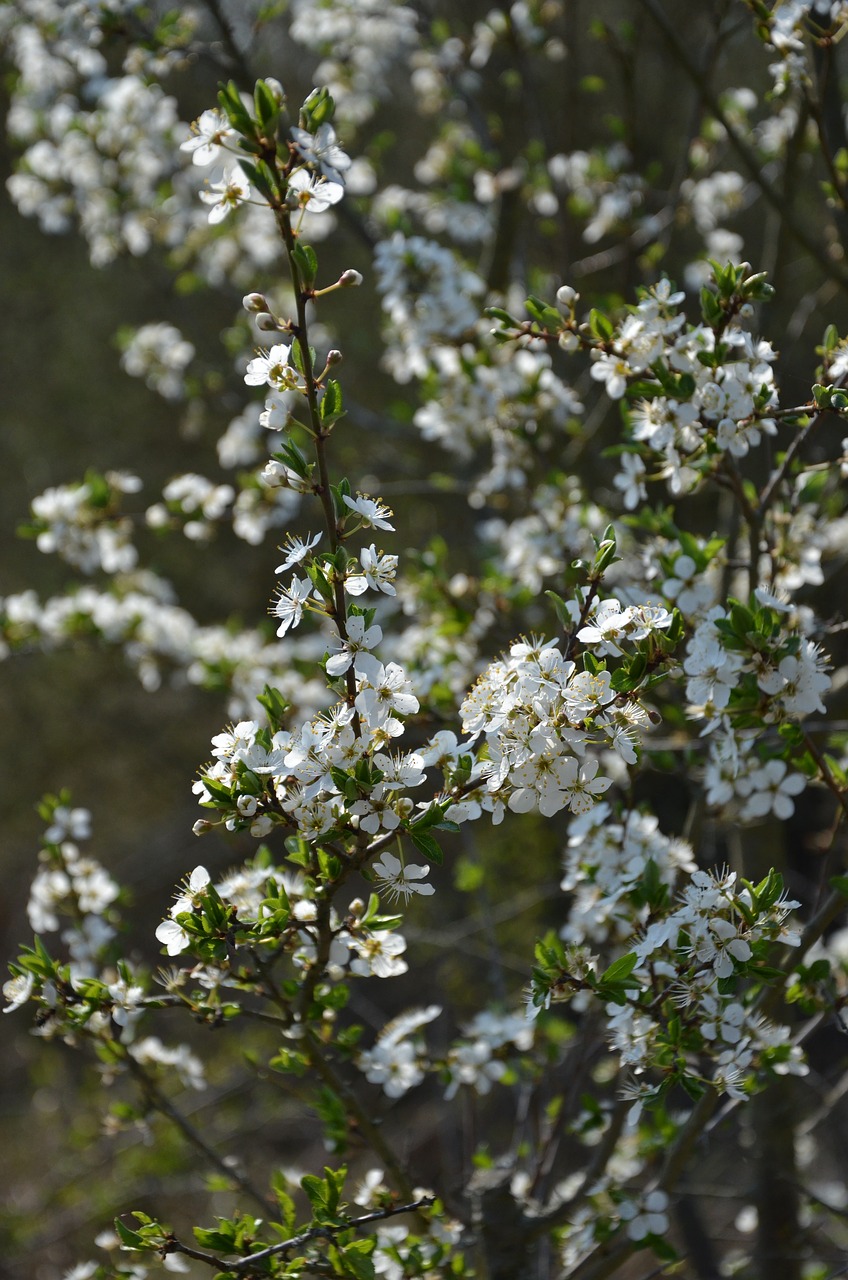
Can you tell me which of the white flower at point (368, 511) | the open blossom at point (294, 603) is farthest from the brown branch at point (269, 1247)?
the white flower at point (368, 511)

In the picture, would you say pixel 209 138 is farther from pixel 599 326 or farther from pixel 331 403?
pixel 599 326

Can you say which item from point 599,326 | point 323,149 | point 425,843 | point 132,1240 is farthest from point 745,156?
point 132,1240

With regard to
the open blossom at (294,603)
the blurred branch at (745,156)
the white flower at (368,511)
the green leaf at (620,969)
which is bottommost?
the green leaf at (620,969)

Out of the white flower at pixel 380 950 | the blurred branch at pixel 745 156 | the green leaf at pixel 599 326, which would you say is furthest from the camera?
the blurred branch at pixel 745 156

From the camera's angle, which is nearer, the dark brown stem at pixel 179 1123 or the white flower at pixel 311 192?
the white flower at pixel 311 192

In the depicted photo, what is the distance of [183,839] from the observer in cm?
564

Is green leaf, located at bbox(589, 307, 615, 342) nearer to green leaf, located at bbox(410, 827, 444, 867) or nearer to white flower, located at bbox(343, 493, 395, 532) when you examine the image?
white flower, located at bbox(343, 493, 395, 532)

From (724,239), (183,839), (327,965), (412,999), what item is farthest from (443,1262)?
(183,839)

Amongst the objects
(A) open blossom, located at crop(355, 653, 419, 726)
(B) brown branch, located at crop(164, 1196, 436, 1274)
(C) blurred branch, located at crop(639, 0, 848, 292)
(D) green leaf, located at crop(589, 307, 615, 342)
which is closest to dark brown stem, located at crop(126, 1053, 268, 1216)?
(B) brown branch, located at crop(164, 1196, 436, 1274)

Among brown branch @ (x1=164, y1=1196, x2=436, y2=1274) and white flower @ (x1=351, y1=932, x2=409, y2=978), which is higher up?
white flower @ (x1=351, y1=932, x2=409, y2=978)

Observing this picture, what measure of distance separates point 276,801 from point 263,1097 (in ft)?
11.3

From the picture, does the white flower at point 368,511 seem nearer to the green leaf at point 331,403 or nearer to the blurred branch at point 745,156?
the green leaf at point 331,403

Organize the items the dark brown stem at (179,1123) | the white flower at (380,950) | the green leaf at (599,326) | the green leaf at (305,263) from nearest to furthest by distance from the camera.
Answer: the green leaf at (305,263)
the white flower at (380,950)
the green leaf at (599,326)
the dark brown stem at (179,1123)

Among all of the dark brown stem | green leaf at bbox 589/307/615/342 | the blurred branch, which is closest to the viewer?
green leaf at bbox 589/307/615/342
